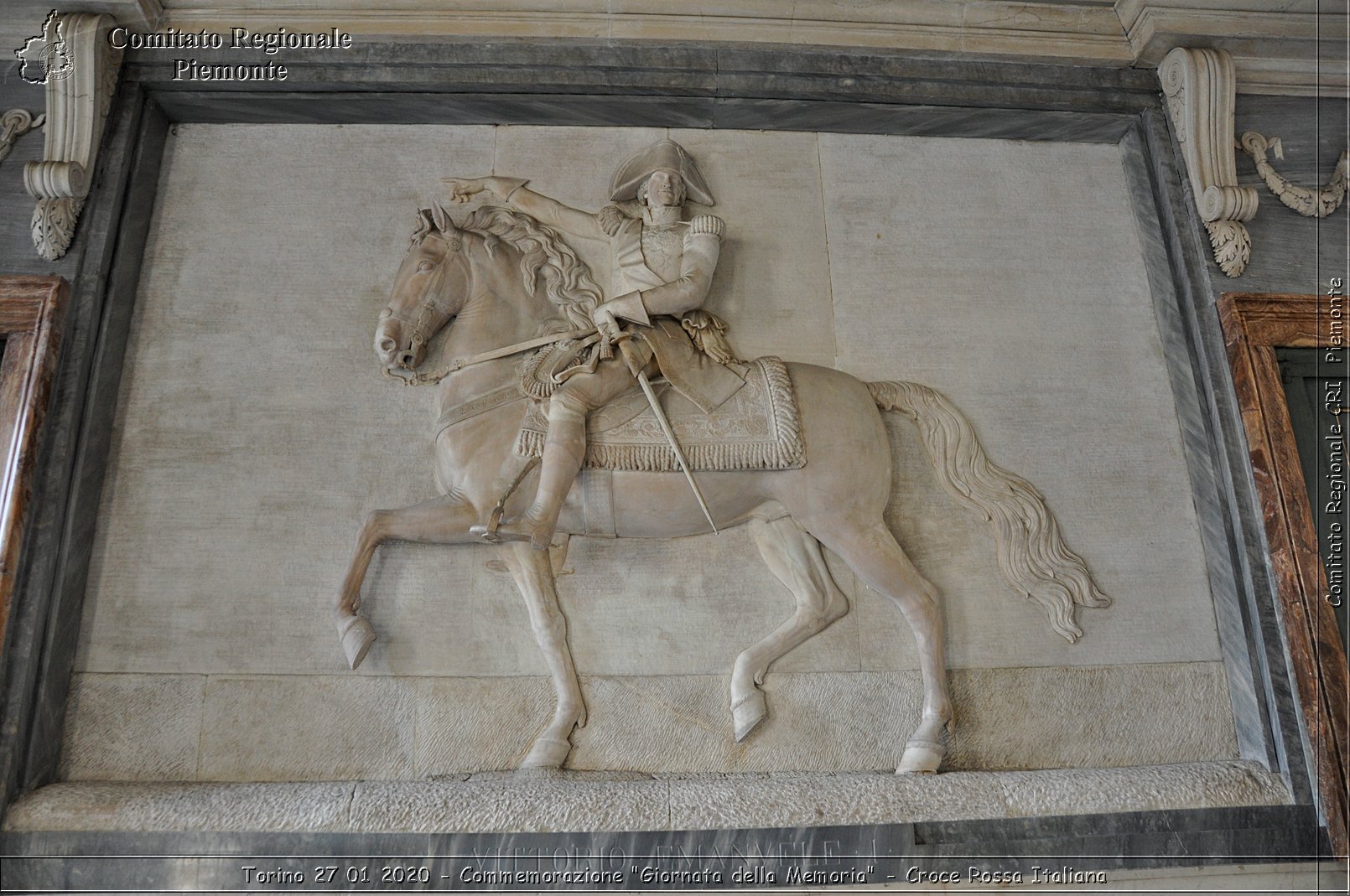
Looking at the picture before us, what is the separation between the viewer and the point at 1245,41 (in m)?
4.40

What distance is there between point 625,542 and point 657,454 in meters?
0.42

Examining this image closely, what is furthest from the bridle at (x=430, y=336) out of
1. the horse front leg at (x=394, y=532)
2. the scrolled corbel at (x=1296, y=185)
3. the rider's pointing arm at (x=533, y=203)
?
the scrolled corbel at (x=1296, y=185)

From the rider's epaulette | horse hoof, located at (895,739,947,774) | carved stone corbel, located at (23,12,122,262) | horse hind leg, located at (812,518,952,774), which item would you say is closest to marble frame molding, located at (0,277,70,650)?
carved stone corbel, located at (23,12,122,262)

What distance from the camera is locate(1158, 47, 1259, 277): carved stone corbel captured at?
4168 millimetres

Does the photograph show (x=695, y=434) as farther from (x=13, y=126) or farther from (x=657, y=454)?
(x=13, y=126)

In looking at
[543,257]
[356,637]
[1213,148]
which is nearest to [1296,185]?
[1213,148]

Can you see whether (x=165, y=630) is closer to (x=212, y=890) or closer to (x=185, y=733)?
(x=185, y=733)

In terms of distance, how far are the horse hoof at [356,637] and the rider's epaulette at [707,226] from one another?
2078 millimetres

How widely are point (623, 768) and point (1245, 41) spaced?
4.46 metres

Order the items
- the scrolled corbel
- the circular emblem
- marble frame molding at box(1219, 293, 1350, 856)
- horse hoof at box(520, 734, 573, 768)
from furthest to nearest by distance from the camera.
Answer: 1. the scrolled corbel
2. the circular emblem
3. marble frame molding at box(1219, 293, 1350, 856)
4. horse hoof at box(520, 734, 573, 768)

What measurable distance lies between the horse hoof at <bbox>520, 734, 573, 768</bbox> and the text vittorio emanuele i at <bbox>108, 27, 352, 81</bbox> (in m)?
3.21

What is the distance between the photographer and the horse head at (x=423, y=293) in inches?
148

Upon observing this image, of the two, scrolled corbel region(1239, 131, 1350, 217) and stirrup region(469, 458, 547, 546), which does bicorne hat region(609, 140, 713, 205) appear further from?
scrolled corbel region(1239, 131, 1350, 217)

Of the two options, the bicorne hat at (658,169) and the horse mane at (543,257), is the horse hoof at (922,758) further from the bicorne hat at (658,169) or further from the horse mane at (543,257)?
the bicorne hat at (658,169)
